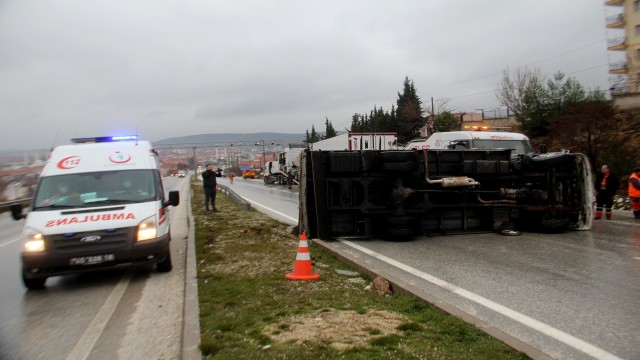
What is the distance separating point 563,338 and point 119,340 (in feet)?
14.6

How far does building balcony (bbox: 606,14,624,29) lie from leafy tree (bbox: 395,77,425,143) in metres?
22.5

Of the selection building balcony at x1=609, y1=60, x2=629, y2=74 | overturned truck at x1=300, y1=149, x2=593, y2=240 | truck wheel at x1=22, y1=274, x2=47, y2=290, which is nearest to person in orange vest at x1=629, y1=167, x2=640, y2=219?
overturned truck at x1=300, y1=149, x2=593, y2=240

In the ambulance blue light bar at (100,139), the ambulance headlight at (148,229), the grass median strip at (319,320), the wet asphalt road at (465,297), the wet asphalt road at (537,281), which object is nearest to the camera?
the grass median strip at (319,320)

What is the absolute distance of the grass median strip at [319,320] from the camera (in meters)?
4.05

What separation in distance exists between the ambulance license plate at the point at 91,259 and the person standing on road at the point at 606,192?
12.0m

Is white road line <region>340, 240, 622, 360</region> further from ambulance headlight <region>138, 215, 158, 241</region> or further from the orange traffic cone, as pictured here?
ambulance headlight <region>138, 215, 158, 241</region>

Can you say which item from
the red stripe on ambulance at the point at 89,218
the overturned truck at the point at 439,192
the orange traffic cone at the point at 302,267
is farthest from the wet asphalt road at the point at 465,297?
the red stripe on ambulance at the point at 89,218

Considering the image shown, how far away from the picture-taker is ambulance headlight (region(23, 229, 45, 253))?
6750 mm

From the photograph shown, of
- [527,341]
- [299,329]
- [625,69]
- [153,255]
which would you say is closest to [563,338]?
[527,341]

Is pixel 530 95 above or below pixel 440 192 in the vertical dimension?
above

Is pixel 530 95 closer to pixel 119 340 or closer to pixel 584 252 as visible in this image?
pixel 584 252

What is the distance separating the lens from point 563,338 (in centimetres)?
444

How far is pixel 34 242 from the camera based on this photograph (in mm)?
6773

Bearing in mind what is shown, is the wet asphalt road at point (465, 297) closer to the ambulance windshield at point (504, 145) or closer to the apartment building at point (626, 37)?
the ambulance windshield at point (504, 145)
